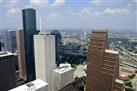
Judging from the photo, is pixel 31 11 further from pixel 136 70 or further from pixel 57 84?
pixel 136 70

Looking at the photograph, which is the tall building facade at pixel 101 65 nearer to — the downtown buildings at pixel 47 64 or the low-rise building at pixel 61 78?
the low-rise building at pixel 61 78

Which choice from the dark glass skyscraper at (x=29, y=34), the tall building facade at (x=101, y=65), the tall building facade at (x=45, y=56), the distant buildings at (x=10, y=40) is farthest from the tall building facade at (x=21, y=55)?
the tall building facade at (x=101, y=65)

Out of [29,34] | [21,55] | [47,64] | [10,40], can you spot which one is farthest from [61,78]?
[10,40]

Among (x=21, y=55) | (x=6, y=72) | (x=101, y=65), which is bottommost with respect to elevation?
(x=6, y=72)

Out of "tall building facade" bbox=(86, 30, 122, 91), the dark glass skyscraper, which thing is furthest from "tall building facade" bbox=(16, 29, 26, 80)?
"tall building facade" bbox=(86, 30, 122, 91)

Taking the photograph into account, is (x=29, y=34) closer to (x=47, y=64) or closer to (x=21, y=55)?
(x=21, y=55)

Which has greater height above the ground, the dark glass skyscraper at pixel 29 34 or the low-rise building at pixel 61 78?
the dark glass skyscraper at pixel 29 34

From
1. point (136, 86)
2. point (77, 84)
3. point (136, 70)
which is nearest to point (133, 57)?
point (136, 70)
